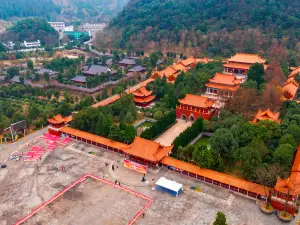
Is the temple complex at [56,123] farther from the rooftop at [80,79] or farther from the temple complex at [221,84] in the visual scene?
the temple complex at [221,84]

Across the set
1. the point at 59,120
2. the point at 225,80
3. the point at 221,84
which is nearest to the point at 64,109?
the point at 59,120

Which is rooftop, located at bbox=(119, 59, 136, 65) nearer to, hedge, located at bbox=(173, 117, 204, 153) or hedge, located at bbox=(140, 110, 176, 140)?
hedge, located at bbox=(140, 110, 176, 140)

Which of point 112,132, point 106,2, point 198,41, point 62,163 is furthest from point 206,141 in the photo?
point 106,2

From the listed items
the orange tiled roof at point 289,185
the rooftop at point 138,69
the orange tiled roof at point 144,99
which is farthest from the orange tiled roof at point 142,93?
the orange tiled roof at point 289,185

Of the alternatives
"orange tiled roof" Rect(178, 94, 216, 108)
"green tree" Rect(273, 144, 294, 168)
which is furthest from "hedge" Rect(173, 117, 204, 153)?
"green tree" Rect(273, 144, 294, 168)

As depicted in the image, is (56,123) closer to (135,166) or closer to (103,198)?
(135,166)

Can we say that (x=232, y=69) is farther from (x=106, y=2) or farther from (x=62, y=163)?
(x=106, y=2)
